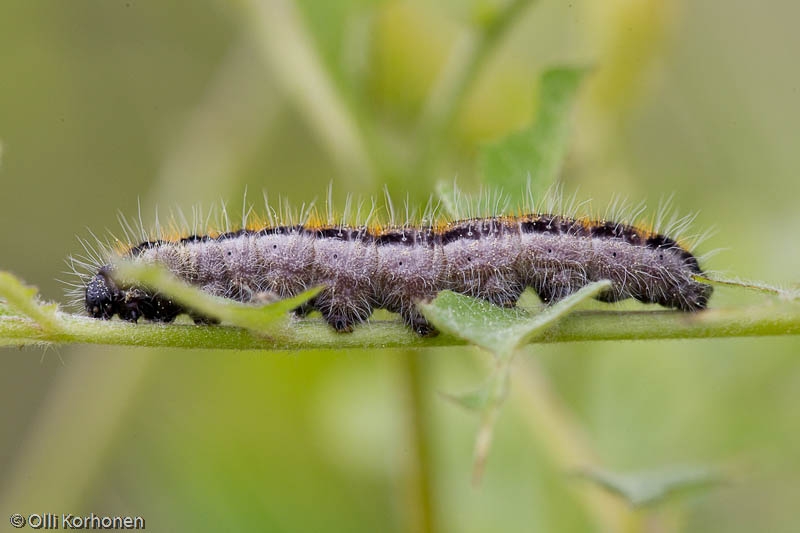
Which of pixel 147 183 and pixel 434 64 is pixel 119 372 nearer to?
pixel 434 64

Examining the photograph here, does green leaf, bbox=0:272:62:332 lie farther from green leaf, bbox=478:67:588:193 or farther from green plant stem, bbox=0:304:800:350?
green leaf, bbox=478:67:588:193

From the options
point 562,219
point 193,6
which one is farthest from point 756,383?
point 193,6

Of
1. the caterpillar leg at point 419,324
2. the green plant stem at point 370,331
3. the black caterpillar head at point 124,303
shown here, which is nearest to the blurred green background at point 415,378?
the caterpillar leg at point 419,324

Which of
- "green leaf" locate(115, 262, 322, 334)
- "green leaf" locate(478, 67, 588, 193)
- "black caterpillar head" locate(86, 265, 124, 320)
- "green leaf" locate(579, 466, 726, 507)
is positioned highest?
"green leaf" locate(478, 67, 588, 193)

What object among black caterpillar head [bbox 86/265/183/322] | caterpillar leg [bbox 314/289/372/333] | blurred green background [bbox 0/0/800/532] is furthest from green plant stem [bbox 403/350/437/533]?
black caterpillar head [bbox 86/265/183/322]

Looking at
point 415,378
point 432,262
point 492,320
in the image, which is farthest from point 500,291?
point 492,320

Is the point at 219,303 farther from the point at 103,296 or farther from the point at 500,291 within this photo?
the point at 500,291
